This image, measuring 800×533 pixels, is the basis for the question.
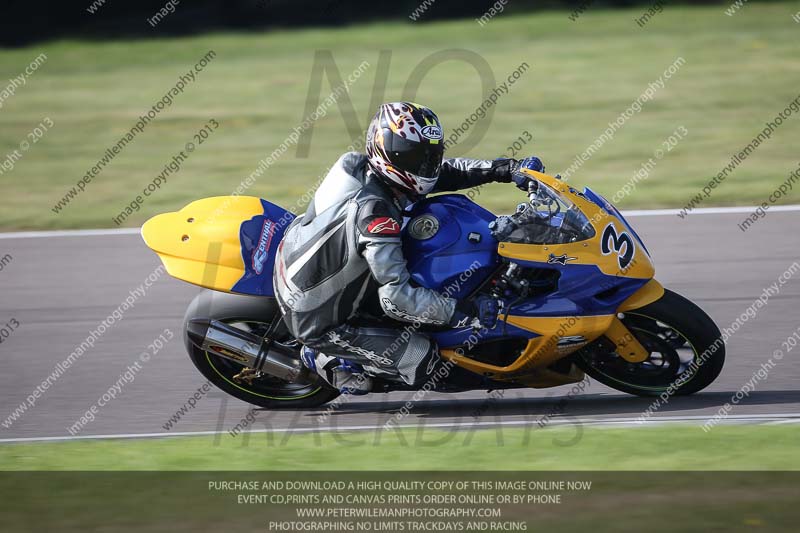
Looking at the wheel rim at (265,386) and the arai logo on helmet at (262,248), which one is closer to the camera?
the arai logo on helmet at (262,248)

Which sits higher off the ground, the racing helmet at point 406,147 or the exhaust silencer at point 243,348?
the racing helmet at point 406,147

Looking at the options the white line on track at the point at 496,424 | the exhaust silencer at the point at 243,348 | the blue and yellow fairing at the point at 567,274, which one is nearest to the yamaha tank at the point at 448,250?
the blue and yellow fairing at the point at 567,274

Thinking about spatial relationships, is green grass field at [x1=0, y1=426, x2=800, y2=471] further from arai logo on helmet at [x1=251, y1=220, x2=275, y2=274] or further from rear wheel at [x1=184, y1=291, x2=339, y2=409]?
arai logo on helmet at [x1=251, y1=220, x2=275, y2=274]

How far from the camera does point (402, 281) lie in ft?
18.1

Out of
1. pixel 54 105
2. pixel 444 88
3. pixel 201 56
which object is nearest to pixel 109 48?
pixel 201 56

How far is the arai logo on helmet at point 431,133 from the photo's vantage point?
A: 553cm

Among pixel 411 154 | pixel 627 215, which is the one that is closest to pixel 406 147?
pixel 411 154

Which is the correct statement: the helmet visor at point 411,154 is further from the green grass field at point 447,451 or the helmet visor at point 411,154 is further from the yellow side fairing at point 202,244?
the green grass field at point 447,451

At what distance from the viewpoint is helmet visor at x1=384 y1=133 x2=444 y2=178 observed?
18.0ft

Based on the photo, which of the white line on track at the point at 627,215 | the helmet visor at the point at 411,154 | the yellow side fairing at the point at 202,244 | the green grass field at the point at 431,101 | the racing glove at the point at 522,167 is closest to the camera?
the helmet visor at the point at 411,154

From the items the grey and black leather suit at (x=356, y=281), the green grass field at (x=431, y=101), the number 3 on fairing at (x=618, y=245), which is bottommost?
the green grass field at (x=431, y=101)

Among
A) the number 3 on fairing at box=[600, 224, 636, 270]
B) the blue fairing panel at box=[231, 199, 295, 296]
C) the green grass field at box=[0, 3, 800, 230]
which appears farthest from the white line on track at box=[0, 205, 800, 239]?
the number 3 on fairing at box=[600, 224, 636, 270]

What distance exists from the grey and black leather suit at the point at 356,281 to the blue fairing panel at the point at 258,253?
0.18m

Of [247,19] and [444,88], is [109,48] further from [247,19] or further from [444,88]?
[444,88]
